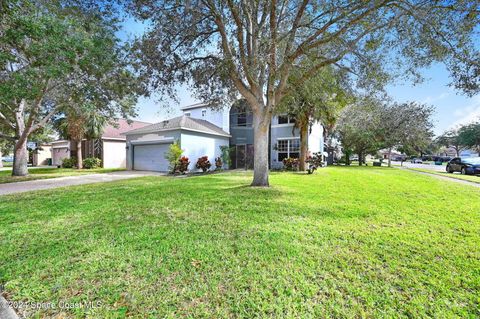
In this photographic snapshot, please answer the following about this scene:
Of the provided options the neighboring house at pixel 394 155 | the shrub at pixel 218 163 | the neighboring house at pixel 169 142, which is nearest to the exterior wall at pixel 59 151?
the neighboring house at pixel 169 142

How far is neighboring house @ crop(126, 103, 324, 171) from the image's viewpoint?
1747 centimetres

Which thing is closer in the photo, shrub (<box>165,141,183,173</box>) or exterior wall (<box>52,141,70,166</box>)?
shrub (<box>165,141,183,173</box>)

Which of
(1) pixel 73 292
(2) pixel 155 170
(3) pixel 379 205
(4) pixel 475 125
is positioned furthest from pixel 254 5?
(4) pixel 475 125

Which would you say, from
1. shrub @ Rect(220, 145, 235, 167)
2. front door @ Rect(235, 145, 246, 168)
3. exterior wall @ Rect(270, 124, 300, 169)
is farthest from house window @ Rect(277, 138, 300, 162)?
shrub @ Rect(220, 145, 235, 167)

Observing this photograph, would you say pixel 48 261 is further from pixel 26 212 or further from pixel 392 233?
pixel 392 233

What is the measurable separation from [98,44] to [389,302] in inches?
423

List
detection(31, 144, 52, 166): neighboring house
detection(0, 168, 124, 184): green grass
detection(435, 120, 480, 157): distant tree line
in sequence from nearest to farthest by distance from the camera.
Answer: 1. detection(0, 168, 124, 184): green grass
2. detection(31, 144, 52, 166): neighboring house
3. detection(435, 120, 480, 157): distant tree line

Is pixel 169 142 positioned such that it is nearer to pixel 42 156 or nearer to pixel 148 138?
pixel 148 138

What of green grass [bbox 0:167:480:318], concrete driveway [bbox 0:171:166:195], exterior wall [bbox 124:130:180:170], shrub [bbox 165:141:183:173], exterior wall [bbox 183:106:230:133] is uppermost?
exterior wall [bbox 183:106:230:133]

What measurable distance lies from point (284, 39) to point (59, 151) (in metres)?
34.1

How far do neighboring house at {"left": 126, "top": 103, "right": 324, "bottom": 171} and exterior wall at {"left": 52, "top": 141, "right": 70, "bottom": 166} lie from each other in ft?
49.4

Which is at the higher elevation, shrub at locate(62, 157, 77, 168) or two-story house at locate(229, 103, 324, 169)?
two-story house at locate(229, 103, 324, 169)

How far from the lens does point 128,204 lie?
659 cm

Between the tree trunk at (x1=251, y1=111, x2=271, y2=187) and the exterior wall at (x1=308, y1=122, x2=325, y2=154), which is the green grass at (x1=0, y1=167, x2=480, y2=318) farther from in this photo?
the exterior wall at (x1=308, y1=122, x2=325, y2=154)
